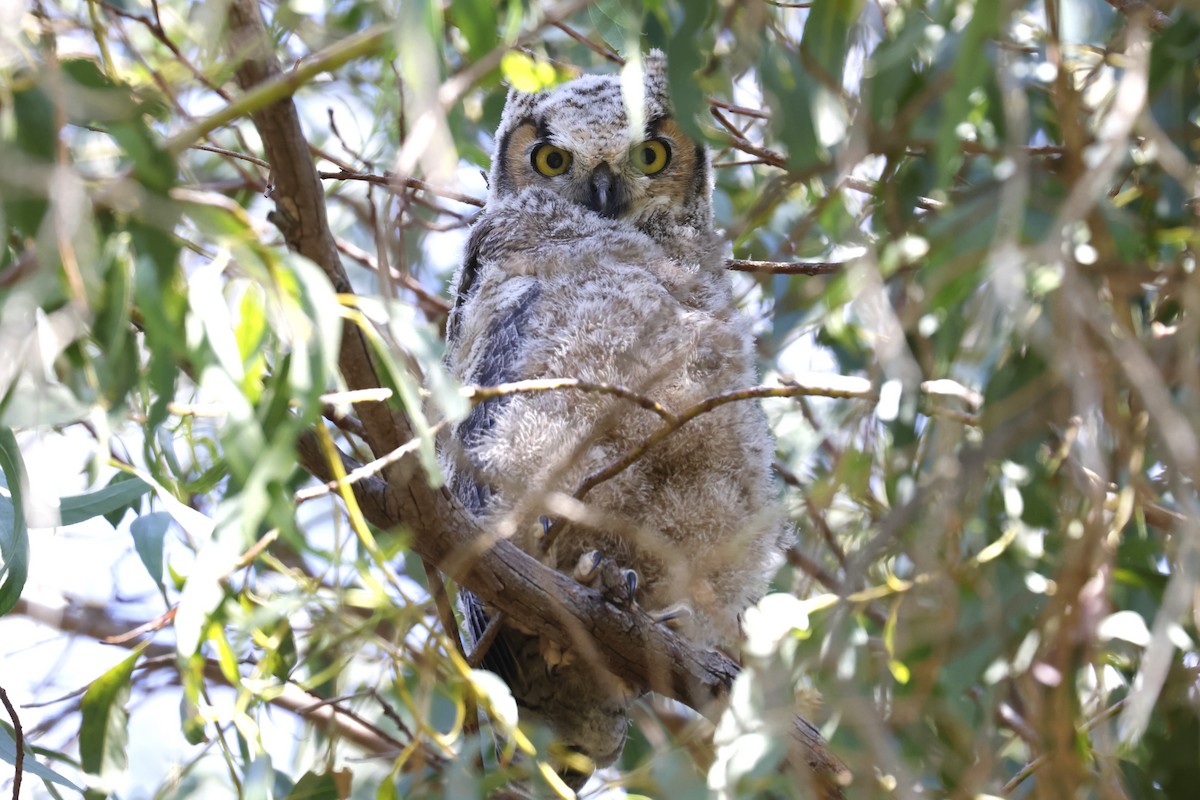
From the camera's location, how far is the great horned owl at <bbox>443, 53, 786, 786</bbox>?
197 cm

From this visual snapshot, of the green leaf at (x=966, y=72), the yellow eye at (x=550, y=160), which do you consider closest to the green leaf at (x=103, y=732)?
the green leaf at (x=966, y=72)

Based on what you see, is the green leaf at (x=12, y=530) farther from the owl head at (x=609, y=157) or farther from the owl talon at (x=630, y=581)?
the owl head at (x=609, y=157)

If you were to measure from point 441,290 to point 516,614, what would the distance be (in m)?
1.94

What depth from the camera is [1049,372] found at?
1122 millimetres

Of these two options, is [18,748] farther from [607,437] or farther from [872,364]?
[872,364]

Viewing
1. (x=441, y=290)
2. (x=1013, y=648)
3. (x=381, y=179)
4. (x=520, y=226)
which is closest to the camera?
(x=1013, y=648)

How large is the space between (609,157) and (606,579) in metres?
1.06

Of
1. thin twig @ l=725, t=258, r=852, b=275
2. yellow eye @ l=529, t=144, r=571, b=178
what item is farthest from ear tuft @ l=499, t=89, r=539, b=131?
thin twig @ l=725, t=258, r=852, b=275

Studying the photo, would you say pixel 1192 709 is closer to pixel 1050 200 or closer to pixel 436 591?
pixel 1050 200

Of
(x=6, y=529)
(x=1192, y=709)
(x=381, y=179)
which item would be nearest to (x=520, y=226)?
(x=381, y=179)

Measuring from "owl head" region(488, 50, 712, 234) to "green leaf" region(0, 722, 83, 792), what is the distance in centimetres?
145

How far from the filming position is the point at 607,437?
2000 mm

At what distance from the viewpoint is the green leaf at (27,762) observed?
5.09 feet

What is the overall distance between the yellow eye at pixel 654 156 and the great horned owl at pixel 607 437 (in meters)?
0.15
